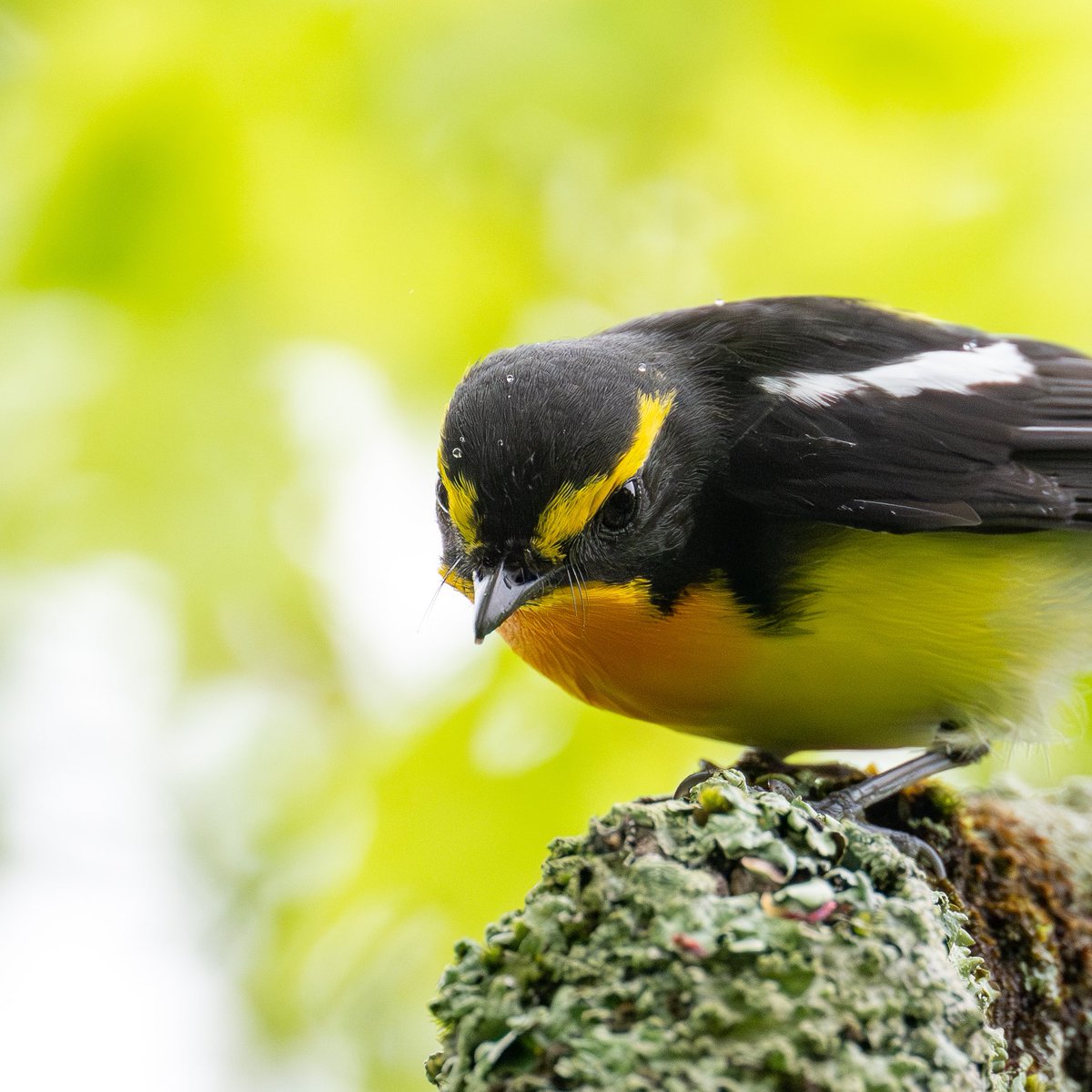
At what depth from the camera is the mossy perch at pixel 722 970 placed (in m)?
1.61

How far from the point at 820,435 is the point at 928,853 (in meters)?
1.09

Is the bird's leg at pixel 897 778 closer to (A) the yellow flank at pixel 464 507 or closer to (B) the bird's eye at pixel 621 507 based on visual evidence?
(B) the bird's eye at pixel 621 507

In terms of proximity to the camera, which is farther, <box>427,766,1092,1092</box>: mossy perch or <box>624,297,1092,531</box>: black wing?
<box>624,297,1092,531</box>: black wing

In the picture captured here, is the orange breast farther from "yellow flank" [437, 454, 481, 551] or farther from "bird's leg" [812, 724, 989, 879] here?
"bird's leg" [812, 724, 989, 879]

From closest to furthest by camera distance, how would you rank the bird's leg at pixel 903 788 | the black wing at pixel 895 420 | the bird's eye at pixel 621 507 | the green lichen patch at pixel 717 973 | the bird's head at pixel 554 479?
the green lichen patch at pixel 717 973
the bird's leg at pixel 903 788
the bird's head at pixel 554 479
the bird's eye at pixel 621 507
the black wing at pixel 895 420

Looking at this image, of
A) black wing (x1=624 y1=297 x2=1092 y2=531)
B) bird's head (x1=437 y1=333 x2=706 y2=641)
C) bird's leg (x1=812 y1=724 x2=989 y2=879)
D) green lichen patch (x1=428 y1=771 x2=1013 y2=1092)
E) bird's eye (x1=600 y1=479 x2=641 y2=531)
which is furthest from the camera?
black wing (x1=624 y1=297 x2=1092 y2=531)

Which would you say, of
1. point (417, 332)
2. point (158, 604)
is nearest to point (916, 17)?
point (417, 332)

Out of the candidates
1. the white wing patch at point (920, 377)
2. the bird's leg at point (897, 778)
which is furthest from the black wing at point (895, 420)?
the bird's leg at point (897, 778)

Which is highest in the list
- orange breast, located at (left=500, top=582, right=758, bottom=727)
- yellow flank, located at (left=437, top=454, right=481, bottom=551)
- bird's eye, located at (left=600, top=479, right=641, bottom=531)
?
bird's eye, located at (left=600, top=479, right=641, bottom=531)

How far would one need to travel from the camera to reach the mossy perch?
161 centimetres

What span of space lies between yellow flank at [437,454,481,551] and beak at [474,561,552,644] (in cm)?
8

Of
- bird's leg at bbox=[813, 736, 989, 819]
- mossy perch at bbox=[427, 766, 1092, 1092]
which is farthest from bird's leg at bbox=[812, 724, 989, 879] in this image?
mossy perch at bbox=[427, 766, 1092, 1092]

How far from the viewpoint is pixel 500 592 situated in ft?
9.18

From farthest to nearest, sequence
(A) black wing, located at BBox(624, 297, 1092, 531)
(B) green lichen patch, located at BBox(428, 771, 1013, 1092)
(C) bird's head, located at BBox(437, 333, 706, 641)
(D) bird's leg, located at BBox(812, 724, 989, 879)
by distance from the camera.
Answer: (A) black wing, located at BBox(624, 297, 1092, 531) < (C) bird's head, located at BBox(437, 333, 706, 641) < (D) bird's leg, located at BBox(812, 724, 989, 879) < (B) green lichen patch, located at BBox(428, 771, 1013, 1092)
